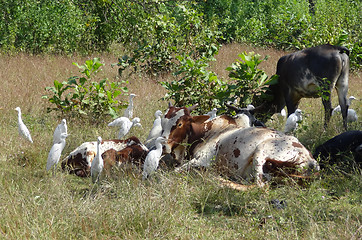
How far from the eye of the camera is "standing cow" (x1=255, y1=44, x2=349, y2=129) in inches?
313

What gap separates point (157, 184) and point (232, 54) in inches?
462

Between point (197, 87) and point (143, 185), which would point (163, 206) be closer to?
point (143, 185)

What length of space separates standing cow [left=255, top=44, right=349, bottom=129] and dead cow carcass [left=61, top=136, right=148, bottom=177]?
252 cm

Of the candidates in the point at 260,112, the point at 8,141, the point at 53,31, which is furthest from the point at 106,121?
the point at 53,31

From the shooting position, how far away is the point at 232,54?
16.5 m

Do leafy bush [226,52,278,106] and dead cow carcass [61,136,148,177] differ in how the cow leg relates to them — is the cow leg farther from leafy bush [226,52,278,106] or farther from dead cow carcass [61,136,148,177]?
dead cow carcass [61,136,148,177]

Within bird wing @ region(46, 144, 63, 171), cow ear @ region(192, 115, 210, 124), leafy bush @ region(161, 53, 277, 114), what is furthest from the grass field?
leafy bush @ region(161, 53, 277, 114)

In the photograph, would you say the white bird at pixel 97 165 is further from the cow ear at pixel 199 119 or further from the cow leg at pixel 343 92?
the cow leg at pixel 343 92

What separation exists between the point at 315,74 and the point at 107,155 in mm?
3916

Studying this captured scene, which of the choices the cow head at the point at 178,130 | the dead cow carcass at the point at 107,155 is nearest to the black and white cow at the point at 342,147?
the cow head at the point at 178,130

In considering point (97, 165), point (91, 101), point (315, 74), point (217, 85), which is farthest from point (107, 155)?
point (315, 74)

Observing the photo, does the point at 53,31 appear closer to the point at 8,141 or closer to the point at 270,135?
the point at 8,141

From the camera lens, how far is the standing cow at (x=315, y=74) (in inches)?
313

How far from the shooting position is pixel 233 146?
5.74 meters
